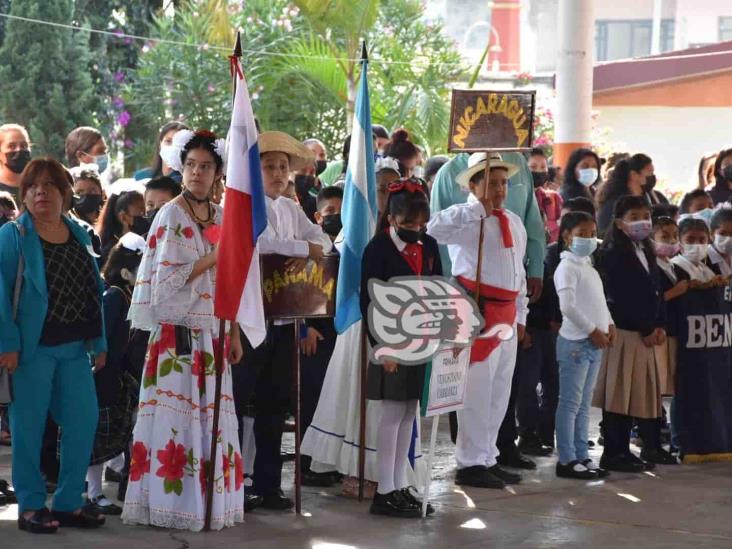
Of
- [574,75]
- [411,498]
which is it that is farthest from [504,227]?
[574,75]

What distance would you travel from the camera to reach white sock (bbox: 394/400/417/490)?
8.16m

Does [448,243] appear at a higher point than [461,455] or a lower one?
higher

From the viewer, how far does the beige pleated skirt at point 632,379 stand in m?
9.90

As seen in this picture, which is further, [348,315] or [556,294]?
[556,294]

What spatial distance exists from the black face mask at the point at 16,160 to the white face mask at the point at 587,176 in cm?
464

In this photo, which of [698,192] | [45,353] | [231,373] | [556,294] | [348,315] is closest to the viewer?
[45,353]

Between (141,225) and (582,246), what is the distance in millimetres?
2834

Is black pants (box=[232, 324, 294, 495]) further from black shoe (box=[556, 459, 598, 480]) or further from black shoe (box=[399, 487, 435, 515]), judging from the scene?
black shoe (box=[556, 459, 598, 480])

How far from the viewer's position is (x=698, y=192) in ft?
39.2

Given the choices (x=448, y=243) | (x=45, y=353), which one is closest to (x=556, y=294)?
(x=448, y=243)

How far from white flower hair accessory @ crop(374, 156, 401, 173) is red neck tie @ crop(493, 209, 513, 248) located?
34.8 inches

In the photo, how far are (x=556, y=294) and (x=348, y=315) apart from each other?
234cm

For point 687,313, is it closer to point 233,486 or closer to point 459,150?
point 459,150

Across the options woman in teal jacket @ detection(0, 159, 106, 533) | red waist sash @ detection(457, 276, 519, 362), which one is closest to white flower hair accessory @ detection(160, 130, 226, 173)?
woman in teal jacket @ detection(0, 159, 106, 533)
